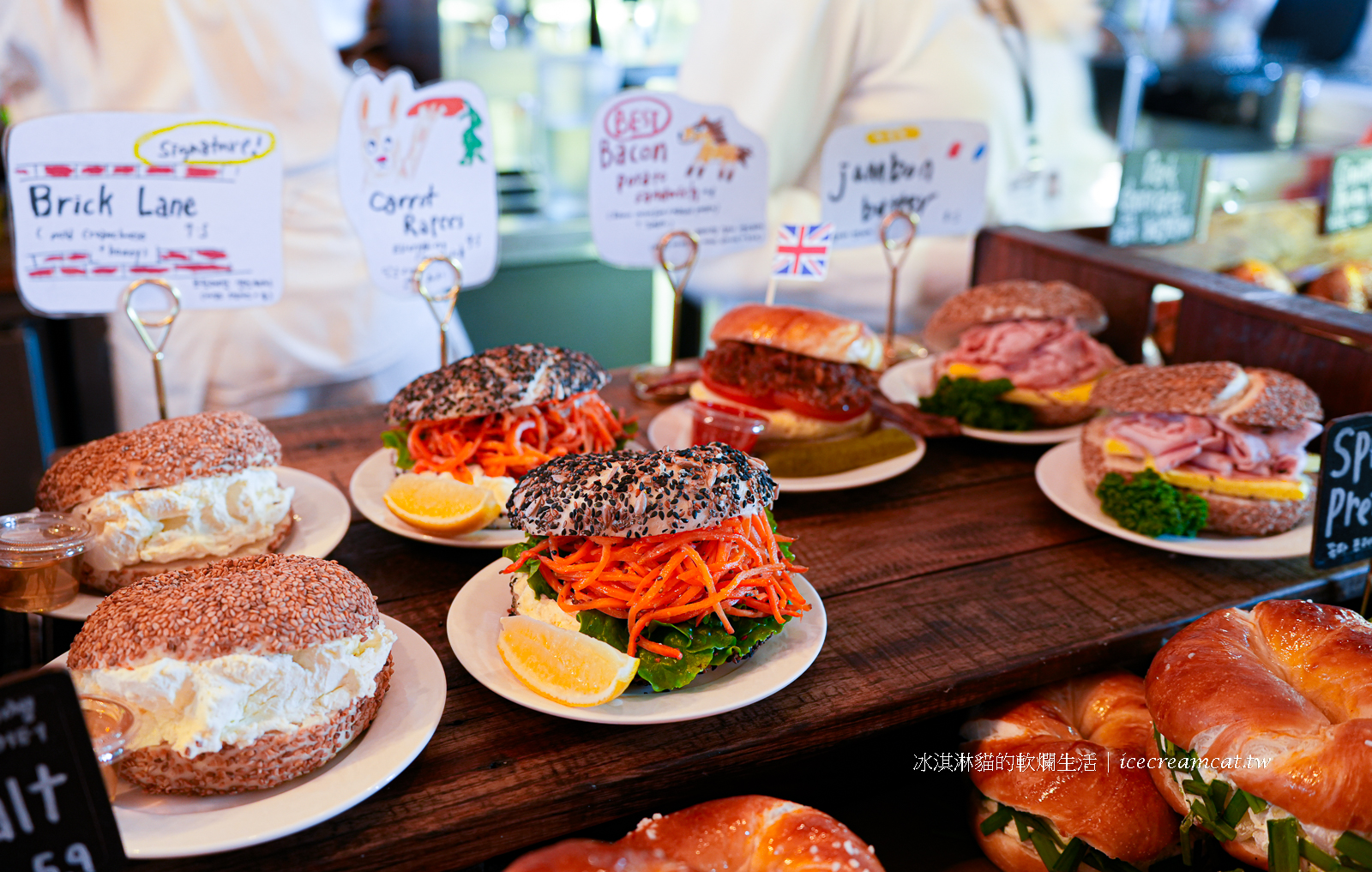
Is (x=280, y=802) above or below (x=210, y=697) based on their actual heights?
below

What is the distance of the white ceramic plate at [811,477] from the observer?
2064mm

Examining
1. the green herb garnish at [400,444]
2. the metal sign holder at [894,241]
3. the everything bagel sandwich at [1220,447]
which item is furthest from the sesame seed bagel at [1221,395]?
the green herb garnish at [400,444]

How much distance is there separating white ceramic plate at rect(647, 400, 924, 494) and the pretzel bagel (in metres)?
0.54

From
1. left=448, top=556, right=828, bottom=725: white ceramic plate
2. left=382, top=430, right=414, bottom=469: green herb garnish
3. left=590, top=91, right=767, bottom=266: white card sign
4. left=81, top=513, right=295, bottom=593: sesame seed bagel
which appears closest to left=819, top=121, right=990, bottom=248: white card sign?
left=590, top=91, right=767, bottom=266: white card sign

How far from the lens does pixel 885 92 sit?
3.43 m

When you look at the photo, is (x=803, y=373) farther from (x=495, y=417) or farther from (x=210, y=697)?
(x=210, y=697)

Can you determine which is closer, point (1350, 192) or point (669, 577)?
point (669, 577)

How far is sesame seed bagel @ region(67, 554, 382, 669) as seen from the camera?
1.15 m

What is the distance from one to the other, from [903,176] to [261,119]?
1738mm

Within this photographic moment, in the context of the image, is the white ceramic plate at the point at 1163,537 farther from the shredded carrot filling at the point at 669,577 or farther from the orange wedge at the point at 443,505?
the orange wedge at the point at 443,505

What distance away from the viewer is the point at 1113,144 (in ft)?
13.7

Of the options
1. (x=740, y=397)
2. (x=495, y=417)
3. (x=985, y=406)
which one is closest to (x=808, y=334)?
(x=740, y=397)

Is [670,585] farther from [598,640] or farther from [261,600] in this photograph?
[261,600]

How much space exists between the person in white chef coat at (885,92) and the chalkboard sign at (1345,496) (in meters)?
1.60
